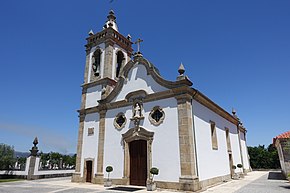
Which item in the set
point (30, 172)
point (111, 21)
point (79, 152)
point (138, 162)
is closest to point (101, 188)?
point (138, 162)

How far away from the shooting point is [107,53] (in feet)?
62.1

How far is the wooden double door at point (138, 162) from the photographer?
13.5 metres

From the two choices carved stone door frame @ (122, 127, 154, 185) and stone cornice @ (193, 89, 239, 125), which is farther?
stone cornice @ (193, 89, 239, 125)

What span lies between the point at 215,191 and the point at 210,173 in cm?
264

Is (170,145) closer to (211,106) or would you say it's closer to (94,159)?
(211,106)

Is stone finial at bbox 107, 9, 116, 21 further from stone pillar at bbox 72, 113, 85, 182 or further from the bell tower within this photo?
stone pillar at bbox 72, 113, 85, 182

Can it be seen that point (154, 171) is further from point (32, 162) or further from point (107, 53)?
point (32, 162)

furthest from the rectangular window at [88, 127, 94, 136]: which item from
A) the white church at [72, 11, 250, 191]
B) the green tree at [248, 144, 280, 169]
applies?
the green tree at [248, 144, 280, 169]

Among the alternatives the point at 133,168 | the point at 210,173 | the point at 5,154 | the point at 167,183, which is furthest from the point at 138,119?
the point at 5,154

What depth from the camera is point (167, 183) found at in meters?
11.9

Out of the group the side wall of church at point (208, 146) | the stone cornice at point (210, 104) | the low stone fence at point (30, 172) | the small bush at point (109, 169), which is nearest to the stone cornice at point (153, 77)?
the stone cornice at point (210, 104)

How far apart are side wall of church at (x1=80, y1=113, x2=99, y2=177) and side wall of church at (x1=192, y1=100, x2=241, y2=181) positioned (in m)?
7.93

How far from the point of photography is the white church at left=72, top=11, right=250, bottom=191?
483 inches

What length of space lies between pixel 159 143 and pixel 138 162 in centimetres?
218
